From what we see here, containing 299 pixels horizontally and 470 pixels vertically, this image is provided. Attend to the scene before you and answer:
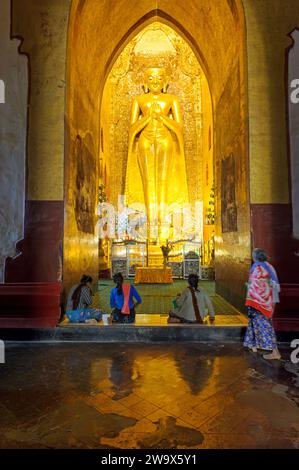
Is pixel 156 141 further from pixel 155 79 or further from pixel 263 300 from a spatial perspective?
pixel 263 300

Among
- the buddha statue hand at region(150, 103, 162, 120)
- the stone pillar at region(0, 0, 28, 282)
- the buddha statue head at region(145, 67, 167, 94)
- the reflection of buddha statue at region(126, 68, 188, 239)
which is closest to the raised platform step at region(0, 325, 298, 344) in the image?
the stone pillar at region(0, 0, 28, 282)

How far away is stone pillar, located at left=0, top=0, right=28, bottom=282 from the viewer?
4418 mm

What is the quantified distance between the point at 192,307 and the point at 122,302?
952 mm

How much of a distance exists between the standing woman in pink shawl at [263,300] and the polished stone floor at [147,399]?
0.19m

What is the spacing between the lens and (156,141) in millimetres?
11125

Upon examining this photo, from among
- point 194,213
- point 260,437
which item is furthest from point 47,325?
point 194,213

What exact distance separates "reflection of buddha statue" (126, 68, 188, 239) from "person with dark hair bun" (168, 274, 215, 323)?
Result: 6.92m

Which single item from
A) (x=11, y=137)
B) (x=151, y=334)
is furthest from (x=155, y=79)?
(x=151, y=334)

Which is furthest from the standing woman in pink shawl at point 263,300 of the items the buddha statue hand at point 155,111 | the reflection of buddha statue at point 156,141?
the buddha statue hand at point 155,111

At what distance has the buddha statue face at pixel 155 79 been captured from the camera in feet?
36.5

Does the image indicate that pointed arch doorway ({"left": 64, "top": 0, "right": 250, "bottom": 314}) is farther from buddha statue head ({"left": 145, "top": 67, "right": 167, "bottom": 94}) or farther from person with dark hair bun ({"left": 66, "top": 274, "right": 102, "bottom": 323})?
buddha statue head ({"left": 145, "top": 67, "right": 167, "bottom": 94})

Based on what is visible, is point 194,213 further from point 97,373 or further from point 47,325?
point 97,373

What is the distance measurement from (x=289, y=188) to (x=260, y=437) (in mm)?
3343

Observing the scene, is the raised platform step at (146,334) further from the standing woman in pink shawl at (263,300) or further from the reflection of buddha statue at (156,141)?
the reflection of buddha statue at (156,141)
